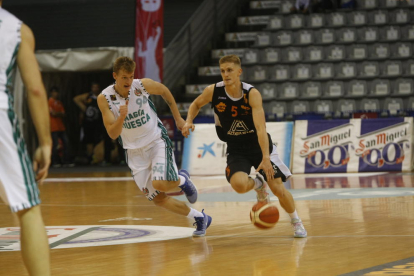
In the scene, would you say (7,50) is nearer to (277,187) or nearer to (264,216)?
(264,216)

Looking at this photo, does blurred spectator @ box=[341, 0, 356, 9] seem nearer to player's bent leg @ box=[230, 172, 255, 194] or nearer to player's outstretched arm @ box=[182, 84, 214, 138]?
player's outstretched arm @ box=[182, 84, 214, 138]

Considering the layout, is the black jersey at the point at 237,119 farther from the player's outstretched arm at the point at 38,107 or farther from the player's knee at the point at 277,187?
the player's outstretched arm at the point at 38,107

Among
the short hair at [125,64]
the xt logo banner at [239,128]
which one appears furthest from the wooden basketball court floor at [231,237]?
the short hair at [125,64]

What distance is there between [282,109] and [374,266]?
12.3 meters

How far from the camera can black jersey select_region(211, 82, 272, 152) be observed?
6.47 metres

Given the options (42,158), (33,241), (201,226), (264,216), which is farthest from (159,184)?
(42,158)

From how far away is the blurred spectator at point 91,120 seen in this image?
18.3 meters

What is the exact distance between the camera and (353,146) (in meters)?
13.9

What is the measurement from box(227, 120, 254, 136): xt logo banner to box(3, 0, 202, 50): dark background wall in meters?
13.8

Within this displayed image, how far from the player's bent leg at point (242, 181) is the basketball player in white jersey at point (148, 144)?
532 millimetres

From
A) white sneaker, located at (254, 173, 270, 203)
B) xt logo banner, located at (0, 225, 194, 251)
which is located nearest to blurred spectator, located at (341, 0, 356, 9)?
xt logo banner, located at (0, 225, 194, 251)

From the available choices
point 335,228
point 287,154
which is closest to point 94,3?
point 287,154

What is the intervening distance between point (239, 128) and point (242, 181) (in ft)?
1.65

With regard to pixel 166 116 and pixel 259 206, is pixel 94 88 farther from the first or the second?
pixel 259 206
